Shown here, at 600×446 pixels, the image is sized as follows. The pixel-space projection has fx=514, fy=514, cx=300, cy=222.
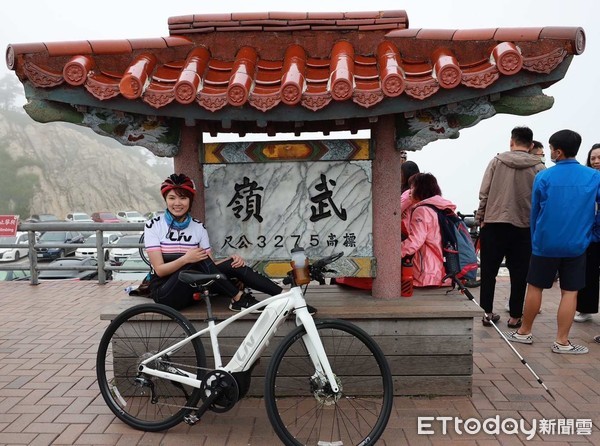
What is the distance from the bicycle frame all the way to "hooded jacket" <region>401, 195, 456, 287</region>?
1569 mm

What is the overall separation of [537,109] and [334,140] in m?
1.48

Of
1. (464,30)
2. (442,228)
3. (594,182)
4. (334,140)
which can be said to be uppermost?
(464,30)

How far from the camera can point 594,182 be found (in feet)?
14.7

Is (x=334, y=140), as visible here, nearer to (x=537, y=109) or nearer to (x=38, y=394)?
(x=537, y=109)

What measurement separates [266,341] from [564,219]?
2.90 metres

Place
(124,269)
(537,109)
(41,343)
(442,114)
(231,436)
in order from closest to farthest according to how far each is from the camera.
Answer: (231,436), (537,109), (442,114), (41,343), (124,269)

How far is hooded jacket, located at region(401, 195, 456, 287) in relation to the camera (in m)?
4.43

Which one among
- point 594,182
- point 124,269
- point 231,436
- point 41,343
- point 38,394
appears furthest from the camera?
point 124,269

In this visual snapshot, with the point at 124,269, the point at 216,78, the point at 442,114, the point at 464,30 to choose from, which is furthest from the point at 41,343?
the point at 464,30

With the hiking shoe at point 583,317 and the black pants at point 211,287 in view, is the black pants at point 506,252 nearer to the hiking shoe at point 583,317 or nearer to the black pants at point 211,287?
the hiking shoe at point 583,317

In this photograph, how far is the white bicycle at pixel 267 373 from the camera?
308cm

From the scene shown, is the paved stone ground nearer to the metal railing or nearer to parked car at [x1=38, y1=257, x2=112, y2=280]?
the metal railing

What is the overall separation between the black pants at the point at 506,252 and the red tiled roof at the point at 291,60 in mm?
2306

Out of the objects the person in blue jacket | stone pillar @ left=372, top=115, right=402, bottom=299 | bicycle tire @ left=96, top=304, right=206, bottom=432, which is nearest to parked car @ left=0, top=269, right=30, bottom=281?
bicycle tire @ left=96, top=304, right=206, bottom=432
